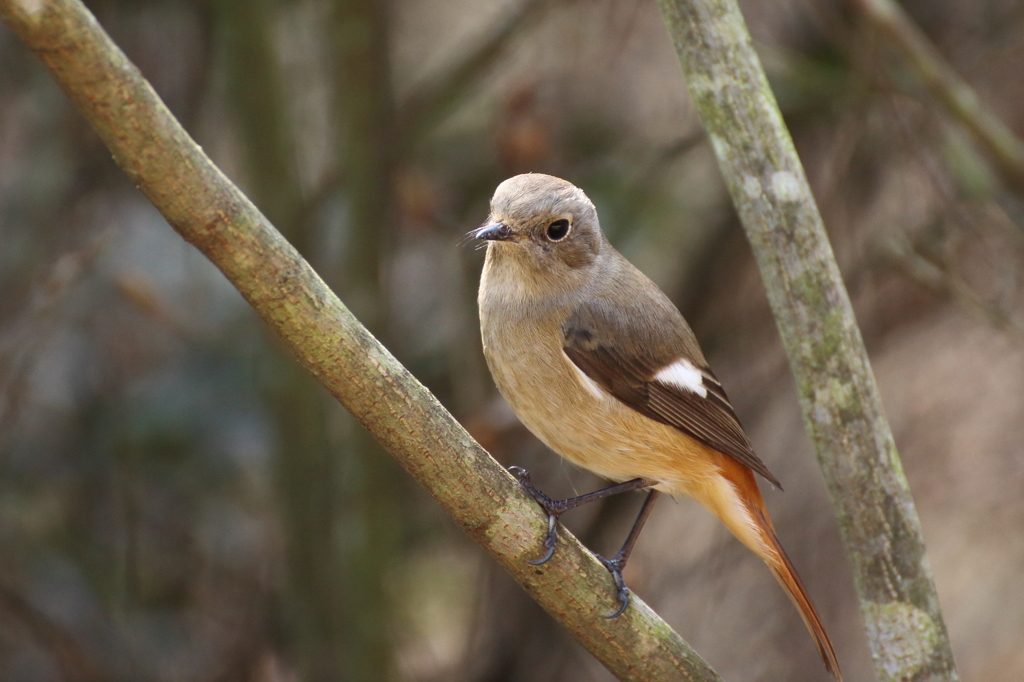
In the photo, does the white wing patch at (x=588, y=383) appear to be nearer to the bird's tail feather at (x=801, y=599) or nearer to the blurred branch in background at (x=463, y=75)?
the bird's tail feather at (x=801, y=599)

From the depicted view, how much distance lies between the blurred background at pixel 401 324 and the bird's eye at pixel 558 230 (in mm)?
931

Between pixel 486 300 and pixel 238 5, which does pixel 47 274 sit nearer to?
pixel 238 5

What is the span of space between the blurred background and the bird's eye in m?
0.93

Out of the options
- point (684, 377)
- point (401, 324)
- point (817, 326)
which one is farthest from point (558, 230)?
point (401, 324)

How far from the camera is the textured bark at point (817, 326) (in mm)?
2248

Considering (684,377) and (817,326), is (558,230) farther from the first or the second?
(817,326)

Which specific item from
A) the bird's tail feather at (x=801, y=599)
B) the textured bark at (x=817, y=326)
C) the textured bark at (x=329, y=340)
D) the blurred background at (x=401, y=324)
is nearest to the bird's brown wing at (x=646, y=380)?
the bird's tail feather at (x=801, y=599)

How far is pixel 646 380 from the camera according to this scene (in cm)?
279

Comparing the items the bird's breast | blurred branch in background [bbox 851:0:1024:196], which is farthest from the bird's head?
blurred branch in background [bbox 851:0:1024:196]

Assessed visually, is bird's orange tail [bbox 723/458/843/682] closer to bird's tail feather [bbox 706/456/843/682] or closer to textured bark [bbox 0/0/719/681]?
bird's tail feather [bbox 706/456/843/682]

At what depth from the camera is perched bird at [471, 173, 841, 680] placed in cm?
Answer: 271

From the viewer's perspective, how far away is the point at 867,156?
175 inches

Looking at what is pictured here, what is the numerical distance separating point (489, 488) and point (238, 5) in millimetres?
2125

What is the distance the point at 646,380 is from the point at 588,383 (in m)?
0.19
